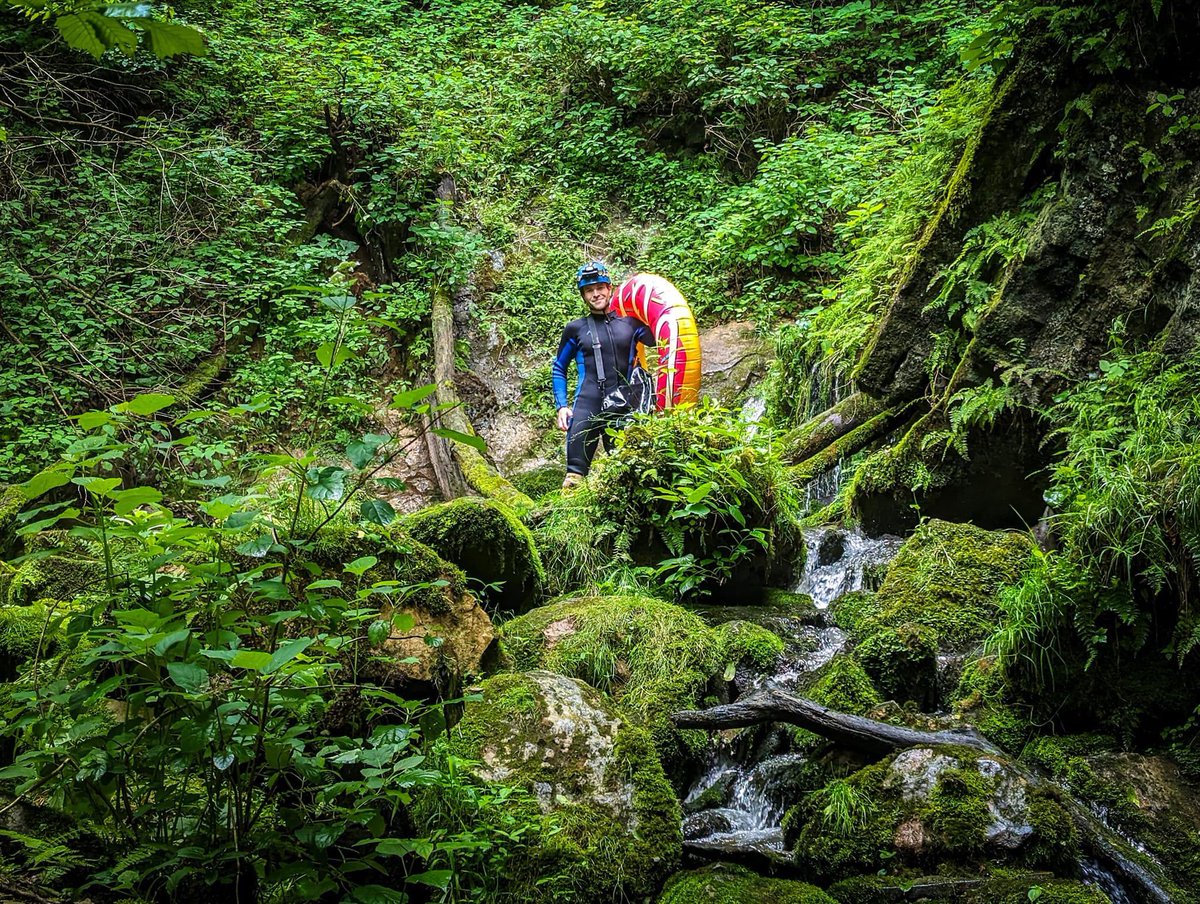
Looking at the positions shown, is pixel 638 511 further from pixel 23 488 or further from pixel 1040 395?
pixel 23 488

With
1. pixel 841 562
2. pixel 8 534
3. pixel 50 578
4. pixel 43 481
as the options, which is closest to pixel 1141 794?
pixel 841 562

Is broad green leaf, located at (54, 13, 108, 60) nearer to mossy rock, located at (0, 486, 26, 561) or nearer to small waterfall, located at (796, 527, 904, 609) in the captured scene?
mossy rock, located at (0, 486, 26, 561)

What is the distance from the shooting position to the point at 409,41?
47.0ft

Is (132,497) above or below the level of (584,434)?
above

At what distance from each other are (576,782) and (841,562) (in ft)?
11.8

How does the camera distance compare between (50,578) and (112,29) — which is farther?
(50,578)

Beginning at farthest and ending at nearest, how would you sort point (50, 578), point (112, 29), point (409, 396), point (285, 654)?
point (50, 578), point (409, 396), point (285, 654), point (112, 29)

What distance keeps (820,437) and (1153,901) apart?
514 centimetres

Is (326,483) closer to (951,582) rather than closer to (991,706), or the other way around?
(991,706)

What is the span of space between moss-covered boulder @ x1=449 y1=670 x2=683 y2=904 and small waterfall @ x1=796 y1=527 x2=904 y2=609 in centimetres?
283

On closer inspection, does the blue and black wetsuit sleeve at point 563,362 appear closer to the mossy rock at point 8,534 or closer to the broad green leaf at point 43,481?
the mossy rock at point 8,534

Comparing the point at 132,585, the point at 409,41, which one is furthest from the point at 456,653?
the point at 409,41

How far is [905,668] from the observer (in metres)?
4.27

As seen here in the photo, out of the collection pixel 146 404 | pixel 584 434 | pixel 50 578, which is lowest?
pixel 584 434
